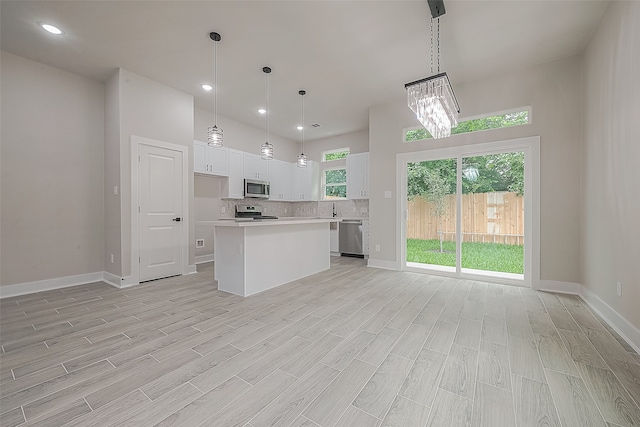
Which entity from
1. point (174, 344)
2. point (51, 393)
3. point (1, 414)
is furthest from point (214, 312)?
point (1, 414)

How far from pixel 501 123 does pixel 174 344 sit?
16.2ft

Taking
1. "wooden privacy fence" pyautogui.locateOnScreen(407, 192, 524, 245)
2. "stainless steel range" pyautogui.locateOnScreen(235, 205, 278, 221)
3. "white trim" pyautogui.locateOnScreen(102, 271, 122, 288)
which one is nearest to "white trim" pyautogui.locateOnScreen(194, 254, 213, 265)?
"stainless steel range" pyautogui.locateOnScreen(235, 205, 278, 221)

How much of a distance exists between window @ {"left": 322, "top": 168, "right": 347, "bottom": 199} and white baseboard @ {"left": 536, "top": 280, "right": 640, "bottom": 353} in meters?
4.37

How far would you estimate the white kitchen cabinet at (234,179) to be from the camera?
17.8ft

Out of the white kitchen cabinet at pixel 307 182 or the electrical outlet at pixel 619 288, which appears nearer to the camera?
the electrical outlet at pixel 619 288

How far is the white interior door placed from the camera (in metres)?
3.77

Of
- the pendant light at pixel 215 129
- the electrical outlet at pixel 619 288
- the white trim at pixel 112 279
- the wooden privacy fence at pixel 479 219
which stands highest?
the pendant light at pixel 215 129

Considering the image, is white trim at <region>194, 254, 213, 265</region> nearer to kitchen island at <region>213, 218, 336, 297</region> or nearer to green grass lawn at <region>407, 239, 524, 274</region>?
kitchen island at <region>213, 218, 336, 297</region>

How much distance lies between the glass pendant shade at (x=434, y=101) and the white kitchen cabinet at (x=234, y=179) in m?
4.12

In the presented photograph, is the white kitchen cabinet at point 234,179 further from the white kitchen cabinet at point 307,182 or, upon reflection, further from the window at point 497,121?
the window at point 497,121

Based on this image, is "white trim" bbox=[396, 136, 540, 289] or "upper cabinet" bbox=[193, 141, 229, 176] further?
"upper cabinet" bbox=[193, 141, 229, 176]

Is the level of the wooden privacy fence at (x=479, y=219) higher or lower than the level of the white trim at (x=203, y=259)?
higher

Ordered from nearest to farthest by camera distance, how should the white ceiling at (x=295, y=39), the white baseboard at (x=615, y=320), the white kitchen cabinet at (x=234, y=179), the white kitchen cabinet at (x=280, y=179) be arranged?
1. the white baseboard at (x=615, y=320)
2. the white ceiling at (x=295, y=39)
3. the white kitchen cabinet at (x=234, y=179)
4. the white kitchen cabinet at (x=280, y=179)

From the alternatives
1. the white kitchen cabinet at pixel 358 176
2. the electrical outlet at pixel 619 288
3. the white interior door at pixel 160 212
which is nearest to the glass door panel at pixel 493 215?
the electrical outlet at pixel 619 288
